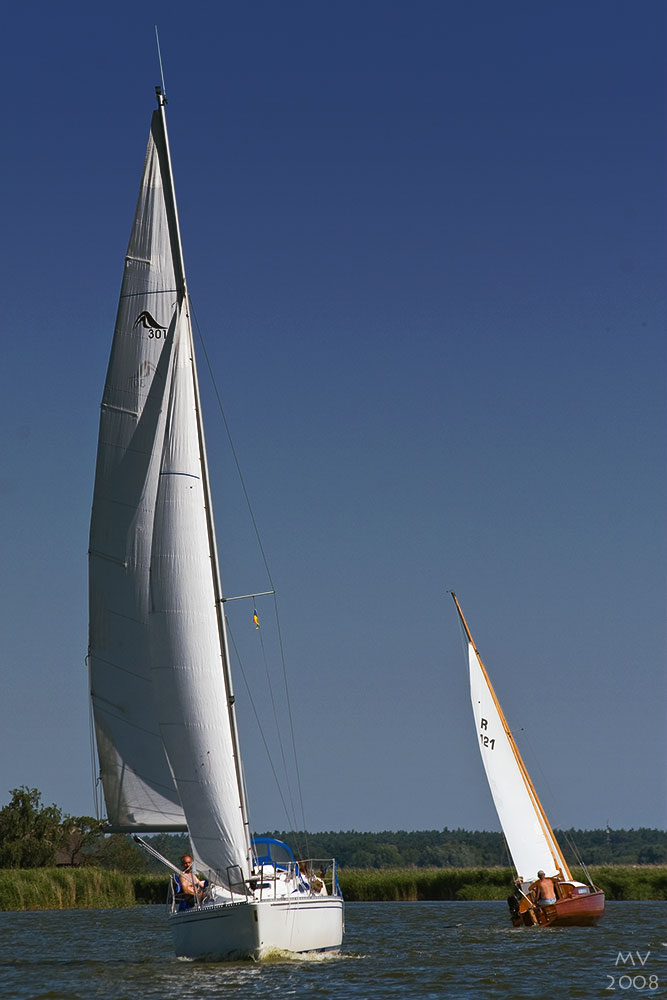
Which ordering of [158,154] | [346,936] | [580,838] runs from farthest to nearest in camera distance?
1. [580,838]
2. [346,936]
3. [158,154]

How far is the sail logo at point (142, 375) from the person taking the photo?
2966cm

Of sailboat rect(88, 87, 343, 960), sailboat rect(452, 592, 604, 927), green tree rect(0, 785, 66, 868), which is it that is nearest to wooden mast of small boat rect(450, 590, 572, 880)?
sailboat rect(452, 592, 604, 927)

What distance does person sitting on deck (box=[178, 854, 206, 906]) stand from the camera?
27.4 meters

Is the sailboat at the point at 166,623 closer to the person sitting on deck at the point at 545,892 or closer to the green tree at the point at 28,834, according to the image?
the person sitting on deck at the point at 545,892

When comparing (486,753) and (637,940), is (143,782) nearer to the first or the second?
(637,940)

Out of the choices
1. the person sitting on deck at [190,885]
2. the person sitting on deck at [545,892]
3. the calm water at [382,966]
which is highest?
the person sitting on deck at [190,885]

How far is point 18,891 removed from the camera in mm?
57969

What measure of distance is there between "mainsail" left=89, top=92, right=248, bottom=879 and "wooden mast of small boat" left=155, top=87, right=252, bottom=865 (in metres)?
0.03

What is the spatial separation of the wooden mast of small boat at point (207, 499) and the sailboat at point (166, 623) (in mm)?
31

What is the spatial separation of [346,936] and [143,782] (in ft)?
40.9

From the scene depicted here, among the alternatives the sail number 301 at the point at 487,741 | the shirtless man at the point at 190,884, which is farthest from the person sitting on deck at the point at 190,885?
the sail number 301 at the point at 487,741

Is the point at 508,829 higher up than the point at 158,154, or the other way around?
the point at 158,154

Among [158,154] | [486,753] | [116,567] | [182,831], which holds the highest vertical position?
[158,154]

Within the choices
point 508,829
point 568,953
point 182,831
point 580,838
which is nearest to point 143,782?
point 182,831
